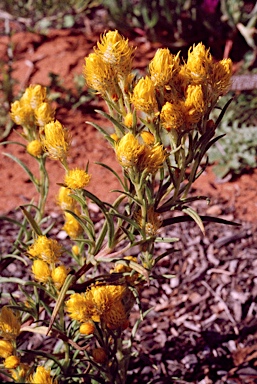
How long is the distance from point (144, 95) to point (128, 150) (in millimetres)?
148

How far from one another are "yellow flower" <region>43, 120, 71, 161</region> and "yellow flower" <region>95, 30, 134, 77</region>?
21 cm

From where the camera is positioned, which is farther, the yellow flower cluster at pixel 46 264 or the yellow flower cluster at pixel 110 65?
the yellow flower cluster at pixel 46 264

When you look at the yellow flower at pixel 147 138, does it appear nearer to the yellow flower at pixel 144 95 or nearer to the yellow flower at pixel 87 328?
the yellow flower at pixel 144 95

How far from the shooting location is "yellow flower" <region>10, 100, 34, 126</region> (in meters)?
1.72

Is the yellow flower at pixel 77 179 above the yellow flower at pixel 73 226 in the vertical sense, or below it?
above

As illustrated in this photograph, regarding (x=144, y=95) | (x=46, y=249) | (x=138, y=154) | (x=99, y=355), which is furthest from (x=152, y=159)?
(x=99, y=355)

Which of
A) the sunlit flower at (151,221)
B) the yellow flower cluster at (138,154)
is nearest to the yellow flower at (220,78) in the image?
the yellow flower cluster at (138,154)

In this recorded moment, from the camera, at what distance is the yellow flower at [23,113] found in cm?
172

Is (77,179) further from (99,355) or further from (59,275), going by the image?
(99,355)

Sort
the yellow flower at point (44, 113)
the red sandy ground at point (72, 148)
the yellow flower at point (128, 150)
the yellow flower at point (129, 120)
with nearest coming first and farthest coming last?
the yellow flower at point (128, 150), the yellow flower at point (129, 120), the yellow flower at point (44, 113), the red sandy ground at point (72, 148)

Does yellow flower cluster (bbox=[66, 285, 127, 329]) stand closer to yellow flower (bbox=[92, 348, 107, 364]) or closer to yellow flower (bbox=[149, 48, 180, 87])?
yellow flower (bbox=[92, 348, 107, 364])

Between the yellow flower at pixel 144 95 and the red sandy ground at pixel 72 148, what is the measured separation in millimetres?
1816

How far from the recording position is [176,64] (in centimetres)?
138

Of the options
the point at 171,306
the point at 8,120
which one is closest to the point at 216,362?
the point at 171,306
